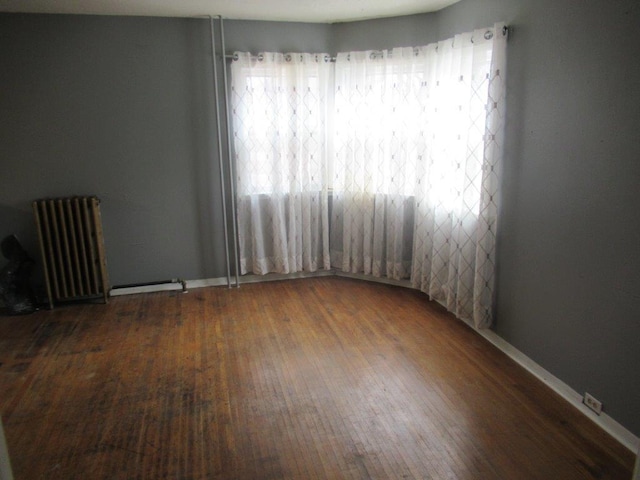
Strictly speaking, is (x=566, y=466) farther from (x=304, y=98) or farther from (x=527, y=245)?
(x=304, y=98)

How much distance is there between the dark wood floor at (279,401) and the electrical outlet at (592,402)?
76mm

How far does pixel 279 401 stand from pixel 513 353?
5.10ft

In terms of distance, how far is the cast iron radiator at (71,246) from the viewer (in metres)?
3.67

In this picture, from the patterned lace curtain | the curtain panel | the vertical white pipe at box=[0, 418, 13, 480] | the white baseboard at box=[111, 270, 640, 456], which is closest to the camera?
the vertical white pipe at box=[0, 418, 13, 480]

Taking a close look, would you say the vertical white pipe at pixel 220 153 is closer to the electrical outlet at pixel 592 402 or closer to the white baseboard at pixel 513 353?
the white baseboard at pixel 513 353

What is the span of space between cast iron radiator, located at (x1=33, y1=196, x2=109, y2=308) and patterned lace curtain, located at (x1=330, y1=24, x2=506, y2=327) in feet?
7.06

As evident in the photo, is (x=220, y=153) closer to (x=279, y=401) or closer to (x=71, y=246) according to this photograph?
(x=71, y=246)

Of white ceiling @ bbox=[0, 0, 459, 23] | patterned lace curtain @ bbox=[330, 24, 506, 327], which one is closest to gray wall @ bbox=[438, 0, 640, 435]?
patterned lace curtain @ bbox=[330, 24, 506, 327]

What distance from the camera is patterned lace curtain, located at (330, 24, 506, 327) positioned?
9.88 ft

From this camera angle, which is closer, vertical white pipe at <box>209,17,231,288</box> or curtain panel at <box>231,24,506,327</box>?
curtain panel at <box>231,24,506,327</box>

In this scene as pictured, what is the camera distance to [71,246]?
3.78 meters

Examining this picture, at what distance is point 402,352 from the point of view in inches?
119

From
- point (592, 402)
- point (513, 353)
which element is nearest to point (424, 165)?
point (513, 353)

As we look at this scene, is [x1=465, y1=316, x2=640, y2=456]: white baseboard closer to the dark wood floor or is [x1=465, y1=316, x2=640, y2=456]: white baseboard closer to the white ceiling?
the dark wood floor
